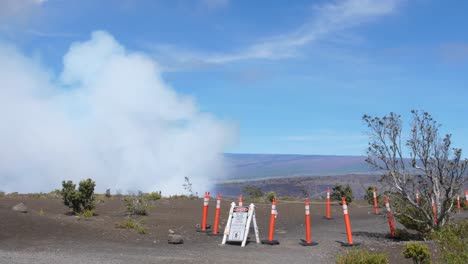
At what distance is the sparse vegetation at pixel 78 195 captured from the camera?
18.0 metres

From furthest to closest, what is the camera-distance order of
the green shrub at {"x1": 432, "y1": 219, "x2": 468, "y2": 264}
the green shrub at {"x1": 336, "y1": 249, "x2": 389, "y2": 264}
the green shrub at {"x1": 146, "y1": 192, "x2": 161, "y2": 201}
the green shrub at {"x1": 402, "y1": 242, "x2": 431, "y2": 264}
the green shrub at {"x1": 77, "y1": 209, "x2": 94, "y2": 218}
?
the green shrub at {"x1": 146, "y1": 192, "x2": 161, "y2": 201}, the green shrub at {"x1": 77, "y1": 209, "x2": 94, "y2": 218}, the green shrub at {"x1": 402, "y1": 242, "x2": 431, "y2": 264}, the green shrub at {"x1": 336, "y1": 249, "x2": 389, "y2": 264}, the green shrub at {"x1": 432, "y1": 219, "x2": 468, "y2": 264}

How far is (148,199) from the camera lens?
26.3 meters

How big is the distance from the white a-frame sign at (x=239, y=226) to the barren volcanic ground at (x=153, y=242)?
0.29 m

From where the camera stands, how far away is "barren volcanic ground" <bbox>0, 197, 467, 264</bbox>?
1059 cm

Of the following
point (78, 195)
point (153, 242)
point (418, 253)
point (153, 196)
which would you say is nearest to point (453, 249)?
point (418, 253)

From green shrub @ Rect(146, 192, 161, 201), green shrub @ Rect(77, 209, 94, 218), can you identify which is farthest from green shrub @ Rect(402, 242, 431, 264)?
green shrub @ Rect(146, 192, 161, 201)

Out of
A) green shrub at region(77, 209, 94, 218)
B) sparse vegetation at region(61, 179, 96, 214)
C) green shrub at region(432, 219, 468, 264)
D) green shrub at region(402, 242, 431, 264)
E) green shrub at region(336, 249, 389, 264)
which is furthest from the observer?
sparse vegetation at region(61, 179, 96, 214)

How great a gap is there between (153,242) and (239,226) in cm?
230

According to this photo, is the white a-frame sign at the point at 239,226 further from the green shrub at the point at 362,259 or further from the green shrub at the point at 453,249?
the green shrub at the point at 453,249

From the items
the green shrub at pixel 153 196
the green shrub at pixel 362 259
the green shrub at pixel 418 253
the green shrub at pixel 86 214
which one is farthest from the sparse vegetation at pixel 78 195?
the green shrub at pixel 418 253

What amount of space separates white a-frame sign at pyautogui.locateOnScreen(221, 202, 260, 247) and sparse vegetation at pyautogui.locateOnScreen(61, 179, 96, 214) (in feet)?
22.7

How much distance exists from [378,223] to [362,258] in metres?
11.1

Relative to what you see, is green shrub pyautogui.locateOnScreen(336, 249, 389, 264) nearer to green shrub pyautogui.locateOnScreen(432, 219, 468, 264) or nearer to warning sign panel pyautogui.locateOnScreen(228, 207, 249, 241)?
green shrub pyautogui.locateOnScreen(432, 219, 468, 264)

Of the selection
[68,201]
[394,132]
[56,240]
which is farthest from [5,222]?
[394,132]
